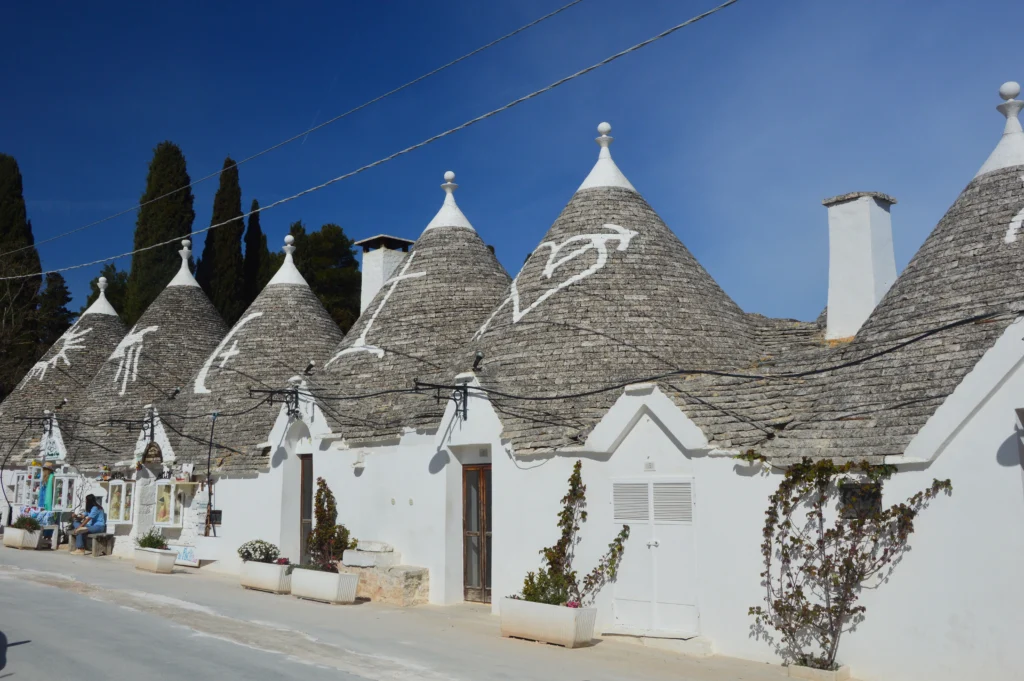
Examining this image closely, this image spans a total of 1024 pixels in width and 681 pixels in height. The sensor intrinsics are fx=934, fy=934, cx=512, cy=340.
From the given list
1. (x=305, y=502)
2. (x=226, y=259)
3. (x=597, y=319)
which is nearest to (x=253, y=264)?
(x=226, y=259)

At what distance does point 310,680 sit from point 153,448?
51.8ft

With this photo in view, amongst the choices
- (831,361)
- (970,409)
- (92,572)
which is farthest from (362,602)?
(970,409)

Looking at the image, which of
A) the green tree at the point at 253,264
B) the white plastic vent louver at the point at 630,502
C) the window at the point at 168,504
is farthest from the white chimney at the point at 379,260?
the green tree at the point at 253,264

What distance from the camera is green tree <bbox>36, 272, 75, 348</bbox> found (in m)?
50.5

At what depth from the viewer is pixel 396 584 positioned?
1469cm

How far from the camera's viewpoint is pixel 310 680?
8633 mm

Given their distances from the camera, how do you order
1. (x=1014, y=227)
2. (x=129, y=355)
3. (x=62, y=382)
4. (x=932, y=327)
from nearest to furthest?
1. (x=932, y=327)
2. (x=1014, y=227)
3. (x=129, y=355)
4. (x=62, y=382)

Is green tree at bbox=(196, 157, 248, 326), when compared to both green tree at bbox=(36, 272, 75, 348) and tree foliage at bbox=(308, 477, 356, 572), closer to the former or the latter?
green tree at bbox=(36, 272, 75, 348)

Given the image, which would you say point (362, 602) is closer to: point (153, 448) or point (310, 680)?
point (310, 680)

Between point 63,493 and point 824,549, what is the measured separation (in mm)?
23077

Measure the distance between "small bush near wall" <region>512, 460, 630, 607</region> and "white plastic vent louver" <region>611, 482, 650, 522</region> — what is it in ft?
0.54

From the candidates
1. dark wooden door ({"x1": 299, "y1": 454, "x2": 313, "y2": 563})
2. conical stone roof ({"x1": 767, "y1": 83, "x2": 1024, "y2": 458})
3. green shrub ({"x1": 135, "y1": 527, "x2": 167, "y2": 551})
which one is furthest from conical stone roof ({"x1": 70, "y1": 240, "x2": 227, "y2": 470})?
conical stone roof ({"x1": 767, "y1": 83, "x2": 1024, "y2": 458})

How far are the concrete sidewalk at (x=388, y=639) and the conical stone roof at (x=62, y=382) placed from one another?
41.8 ft

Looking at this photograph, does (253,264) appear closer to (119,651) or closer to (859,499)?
(119,651)
